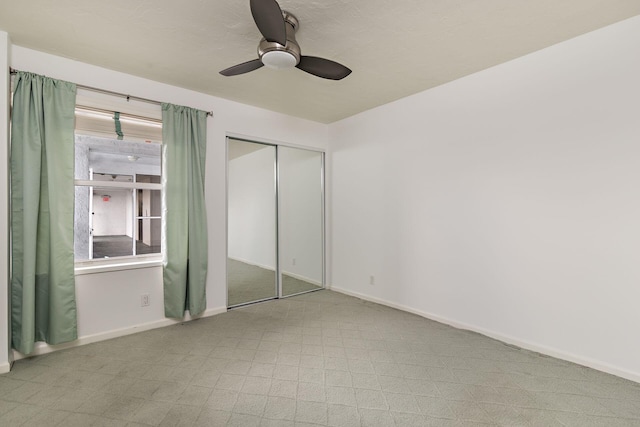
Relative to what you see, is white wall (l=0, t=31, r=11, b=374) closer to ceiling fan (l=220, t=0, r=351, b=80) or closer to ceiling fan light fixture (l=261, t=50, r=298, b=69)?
ceiling fan (l=220, t=0, r=351, b=80)

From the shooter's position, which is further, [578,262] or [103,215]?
[103,215]

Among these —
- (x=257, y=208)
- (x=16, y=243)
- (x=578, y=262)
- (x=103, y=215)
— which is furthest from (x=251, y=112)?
(x=578, y=262)

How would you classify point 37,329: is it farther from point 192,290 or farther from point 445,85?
point 445,85

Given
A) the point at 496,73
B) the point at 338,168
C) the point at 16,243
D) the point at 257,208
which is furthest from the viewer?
the point at 338,168

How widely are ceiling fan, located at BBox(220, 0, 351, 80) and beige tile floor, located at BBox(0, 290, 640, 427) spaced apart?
7.30 ft

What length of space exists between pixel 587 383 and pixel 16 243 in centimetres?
435

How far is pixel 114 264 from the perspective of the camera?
2.83 m

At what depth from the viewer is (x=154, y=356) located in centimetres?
240

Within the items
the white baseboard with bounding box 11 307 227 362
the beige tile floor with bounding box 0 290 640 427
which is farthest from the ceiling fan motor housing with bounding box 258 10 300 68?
the white baseboard with bounding box 11 307 227 362

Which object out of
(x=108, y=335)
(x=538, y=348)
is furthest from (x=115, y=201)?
(x=538, y=348)

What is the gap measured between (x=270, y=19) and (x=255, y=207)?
2620 millimetres

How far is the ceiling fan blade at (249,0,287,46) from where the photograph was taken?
149cm

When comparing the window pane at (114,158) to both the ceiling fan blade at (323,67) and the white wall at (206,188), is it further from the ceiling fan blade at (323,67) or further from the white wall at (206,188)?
the ceiling fan blade at (323,67)

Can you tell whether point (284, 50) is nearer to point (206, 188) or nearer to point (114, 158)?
point (206, 188)
